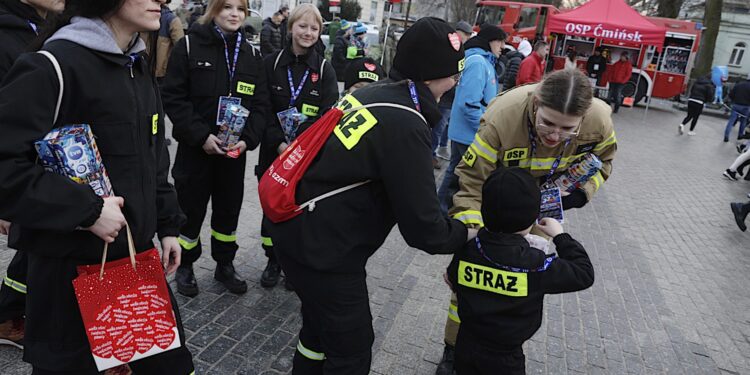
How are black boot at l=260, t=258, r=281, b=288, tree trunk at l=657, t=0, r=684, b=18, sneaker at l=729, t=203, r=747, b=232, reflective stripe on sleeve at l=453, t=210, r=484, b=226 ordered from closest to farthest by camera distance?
reflective stripe on sleeve at l=453, t=210, r=484, b=226, black boot at l=260, t=258, r=281, b=288, sneaker at l=729, t=203, r=747, b=232, tree trunk at l=657, t=0, r=684, b=18

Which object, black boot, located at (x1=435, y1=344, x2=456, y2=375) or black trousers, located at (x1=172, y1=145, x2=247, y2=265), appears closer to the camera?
black boot, located at (x1=435, y1=344, x2=456, y2=375)

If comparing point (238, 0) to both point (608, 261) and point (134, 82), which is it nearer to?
point (134, 82)

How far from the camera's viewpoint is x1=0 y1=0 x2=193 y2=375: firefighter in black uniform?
5.19 ft

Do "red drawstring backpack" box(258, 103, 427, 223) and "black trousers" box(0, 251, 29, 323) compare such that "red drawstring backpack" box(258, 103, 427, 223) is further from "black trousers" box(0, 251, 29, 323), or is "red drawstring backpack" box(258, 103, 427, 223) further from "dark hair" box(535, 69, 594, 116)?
"black trousers" box(0, 251, 29, 323)

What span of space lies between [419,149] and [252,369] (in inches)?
71.2

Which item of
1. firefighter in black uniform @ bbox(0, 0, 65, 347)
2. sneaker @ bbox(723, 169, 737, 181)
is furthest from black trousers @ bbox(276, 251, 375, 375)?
sneaker @ bbox(723, 169, 737, 181)

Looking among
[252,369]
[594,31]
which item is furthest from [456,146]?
[594,31]

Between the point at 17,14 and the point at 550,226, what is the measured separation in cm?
281

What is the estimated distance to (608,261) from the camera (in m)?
5.51

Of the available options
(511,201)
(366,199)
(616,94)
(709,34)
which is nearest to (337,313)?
(366,199)

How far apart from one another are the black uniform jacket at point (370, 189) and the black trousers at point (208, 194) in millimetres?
1580

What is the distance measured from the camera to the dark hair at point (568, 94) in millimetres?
2484

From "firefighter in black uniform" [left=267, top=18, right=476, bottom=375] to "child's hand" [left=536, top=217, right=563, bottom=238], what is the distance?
1.64ft

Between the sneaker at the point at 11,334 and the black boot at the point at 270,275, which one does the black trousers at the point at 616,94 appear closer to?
the black boot at the point at 270,275
